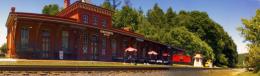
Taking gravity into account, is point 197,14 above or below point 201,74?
above

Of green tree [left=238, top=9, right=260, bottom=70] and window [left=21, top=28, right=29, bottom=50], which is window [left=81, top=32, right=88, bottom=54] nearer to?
window [left=21, top=28, right=29, bottom=50]

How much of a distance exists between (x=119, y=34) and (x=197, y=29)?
37.4 metres

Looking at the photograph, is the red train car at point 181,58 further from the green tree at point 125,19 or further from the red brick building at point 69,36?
the green tree at point 125,19

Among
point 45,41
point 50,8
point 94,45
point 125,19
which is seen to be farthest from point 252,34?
point 50,8

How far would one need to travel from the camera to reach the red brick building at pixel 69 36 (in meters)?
34.2

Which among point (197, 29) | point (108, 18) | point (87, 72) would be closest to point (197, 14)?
point (197, 29)

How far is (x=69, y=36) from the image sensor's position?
37812 mm

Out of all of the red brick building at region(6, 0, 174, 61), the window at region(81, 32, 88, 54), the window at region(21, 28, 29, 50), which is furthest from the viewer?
the window at region(81, 32, 88, 54)

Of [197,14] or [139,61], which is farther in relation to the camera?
[197,14]

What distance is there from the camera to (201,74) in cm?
5000

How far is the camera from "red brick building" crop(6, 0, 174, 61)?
34156 millimetres

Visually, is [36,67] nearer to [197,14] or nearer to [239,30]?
[239,30]

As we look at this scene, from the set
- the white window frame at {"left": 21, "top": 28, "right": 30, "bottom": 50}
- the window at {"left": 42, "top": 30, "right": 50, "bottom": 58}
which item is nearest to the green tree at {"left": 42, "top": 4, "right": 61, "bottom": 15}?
the window at {"left": 42, "top": 30, "right": 50, "bottom": 58}

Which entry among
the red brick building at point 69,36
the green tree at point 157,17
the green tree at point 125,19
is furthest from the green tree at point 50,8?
the red brick building at point 69,36
